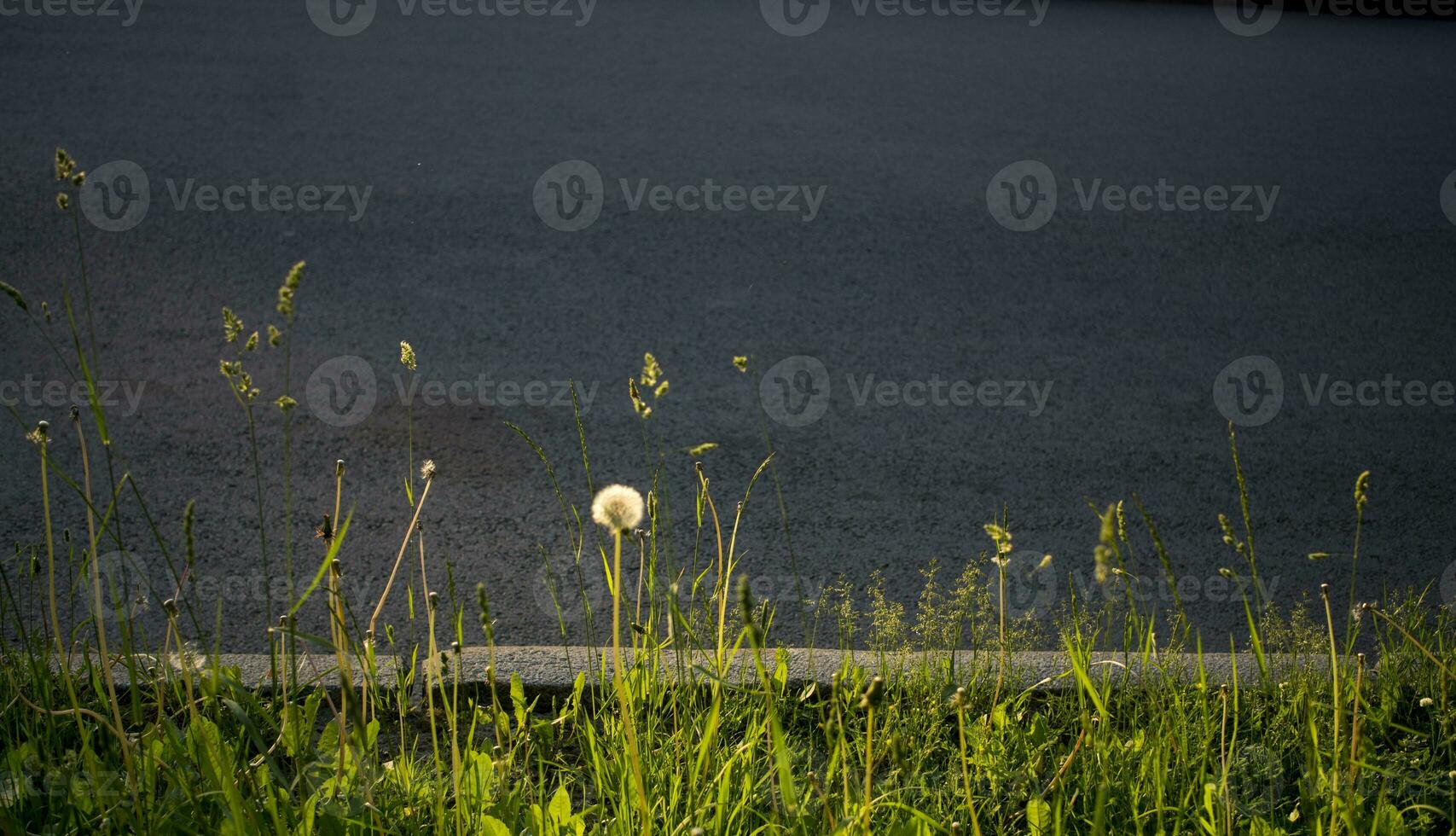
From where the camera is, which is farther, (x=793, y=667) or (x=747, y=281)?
(x=747, y=281)

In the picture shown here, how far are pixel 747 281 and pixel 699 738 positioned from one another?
3928 mm

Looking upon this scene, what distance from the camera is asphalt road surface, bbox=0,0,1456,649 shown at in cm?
401

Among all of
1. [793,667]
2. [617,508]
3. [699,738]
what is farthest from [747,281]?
[617,508]

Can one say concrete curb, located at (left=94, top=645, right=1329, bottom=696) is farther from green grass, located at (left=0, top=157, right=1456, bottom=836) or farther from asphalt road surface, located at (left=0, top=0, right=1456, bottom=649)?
asphalt road surface, located at (left=0, top=0, right=1456, bottom=649)

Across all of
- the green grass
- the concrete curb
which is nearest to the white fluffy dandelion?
the green grass

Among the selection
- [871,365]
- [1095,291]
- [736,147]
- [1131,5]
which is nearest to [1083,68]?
[1131,5]

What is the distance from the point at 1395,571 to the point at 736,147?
485 cm

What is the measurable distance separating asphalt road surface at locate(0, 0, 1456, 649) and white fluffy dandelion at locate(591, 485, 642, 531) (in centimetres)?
79

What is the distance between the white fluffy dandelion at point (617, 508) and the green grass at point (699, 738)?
0.5 inches

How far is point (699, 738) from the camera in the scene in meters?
2.27

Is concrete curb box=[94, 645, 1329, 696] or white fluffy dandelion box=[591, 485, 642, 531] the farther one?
concrete curb box=[94, 645, 1329, 696]

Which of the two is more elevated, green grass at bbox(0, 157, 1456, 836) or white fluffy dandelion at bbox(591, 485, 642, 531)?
white fluffy dandelion at bbox(591, 485, 642, 531)

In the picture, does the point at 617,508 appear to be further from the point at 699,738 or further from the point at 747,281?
the point at 747,281

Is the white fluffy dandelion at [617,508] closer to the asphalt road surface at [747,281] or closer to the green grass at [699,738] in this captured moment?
the green grass at [699,738]
